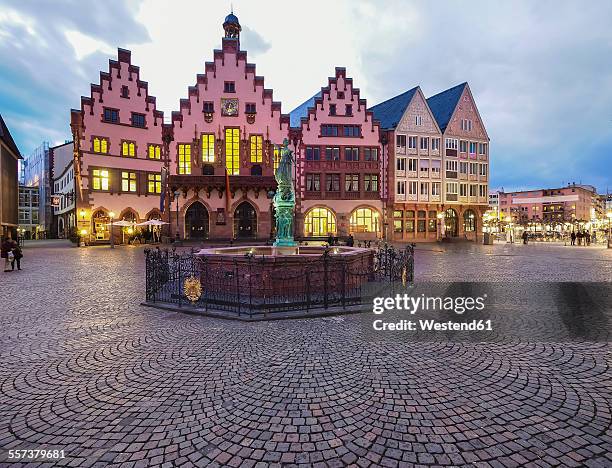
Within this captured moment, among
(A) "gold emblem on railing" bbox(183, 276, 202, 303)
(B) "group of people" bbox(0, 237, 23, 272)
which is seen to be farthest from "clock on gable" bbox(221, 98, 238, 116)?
(A) "gold emblem on railing" bbox(183, 276, 202, 303)

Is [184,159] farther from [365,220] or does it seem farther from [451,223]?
[451,223]

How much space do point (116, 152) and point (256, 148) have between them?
584 inches

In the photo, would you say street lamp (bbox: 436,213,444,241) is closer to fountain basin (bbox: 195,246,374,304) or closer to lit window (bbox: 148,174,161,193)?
lit window (bbox: 148,174,161,193)

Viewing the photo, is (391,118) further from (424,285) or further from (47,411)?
(47,411)

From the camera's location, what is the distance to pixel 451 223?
145 feet

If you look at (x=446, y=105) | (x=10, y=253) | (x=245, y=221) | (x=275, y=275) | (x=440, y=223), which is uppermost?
(x=446, y=105)

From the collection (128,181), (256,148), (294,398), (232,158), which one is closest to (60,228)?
(128,181)

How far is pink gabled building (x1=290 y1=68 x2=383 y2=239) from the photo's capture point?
37406 mm

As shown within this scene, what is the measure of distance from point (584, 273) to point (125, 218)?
38715mm

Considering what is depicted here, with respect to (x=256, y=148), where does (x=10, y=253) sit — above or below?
below

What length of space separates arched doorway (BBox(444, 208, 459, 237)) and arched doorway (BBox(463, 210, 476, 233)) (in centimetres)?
167

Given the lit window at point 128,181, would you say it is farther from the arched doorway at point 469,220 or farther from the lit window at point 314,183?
the arched doorway at point 469,220

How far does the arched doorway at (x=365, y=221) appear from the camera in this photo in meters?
38.6

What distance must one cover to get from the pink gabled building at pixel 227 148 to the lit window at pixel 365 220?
32.7 ft
